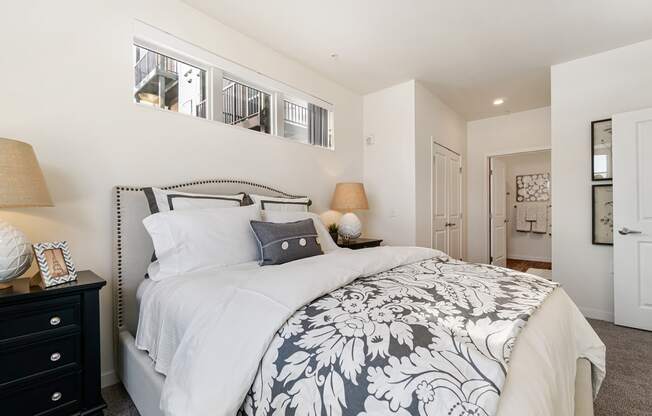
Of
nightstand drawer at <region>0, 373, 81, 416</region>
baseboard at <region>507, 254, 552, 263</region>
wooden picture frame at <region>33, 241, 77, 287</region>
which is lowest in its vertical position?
baseboard at <region>507, 254, 552, 263</region>

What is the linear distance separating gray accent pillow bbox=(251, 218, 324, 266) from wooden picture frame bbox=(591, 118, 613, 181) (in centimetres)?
304

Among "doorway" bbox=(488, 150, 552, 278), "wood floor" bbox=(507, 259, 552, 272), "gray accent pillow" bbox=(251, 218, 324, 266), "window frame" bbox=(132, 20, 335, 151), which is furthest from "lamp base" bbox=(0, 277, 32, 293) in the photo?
"doorway" bbox=(488, 150, 552, 278)

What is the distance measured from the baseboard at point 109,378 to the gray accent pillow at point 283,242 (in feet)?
3.84

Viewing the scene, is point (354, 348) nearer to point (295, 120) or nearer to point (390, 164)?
point (295, 120)

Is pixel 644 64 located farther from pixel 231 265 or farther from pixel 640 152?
pixel 231 265

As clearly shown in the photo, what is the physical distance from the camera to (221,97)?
8.65 feet

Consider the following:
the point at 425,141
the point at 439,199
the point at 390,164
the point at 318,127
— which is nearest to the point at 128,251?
the point at 318,127

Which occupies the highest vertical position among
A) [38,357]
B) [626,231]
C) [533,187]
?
[533,187]

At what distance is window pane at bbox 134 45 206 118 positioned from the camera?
86.7 inches

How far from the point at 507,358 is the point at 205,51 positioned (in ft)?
9.03

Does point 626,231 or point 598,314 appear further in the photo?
point 598,314

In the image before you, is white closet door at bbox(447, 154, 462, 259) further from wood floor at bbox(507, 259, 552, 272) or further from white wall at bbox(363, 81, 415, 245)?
wood floor at bbox(507, 259, 552, 272)

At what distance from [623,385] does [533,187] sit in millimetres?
5620

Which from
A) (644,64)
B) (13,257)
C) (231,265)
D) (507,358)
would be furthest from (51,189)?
(644,64)
